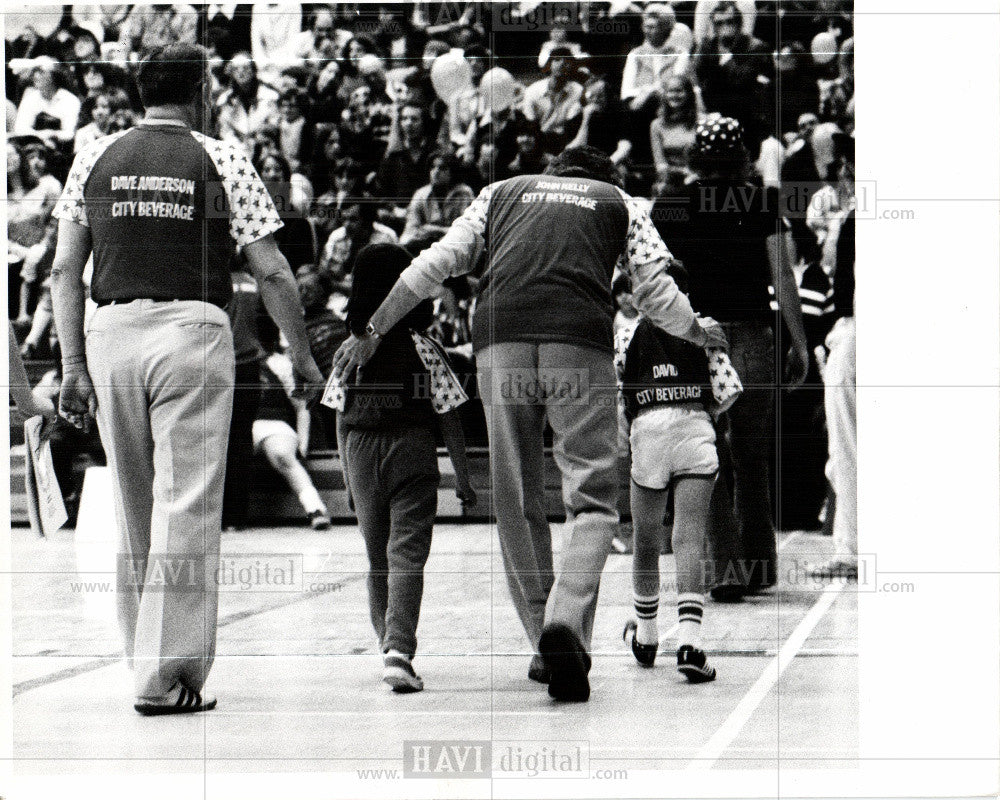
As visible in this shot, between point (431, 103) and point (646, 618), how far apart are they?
2.17m

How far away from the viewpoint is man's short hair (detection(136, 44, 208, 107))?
467 cm

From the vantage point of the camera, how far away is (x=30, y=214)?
586 cm

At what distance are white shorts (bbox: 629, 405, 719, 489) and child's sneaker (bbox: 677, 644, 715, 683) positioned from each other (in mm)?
567

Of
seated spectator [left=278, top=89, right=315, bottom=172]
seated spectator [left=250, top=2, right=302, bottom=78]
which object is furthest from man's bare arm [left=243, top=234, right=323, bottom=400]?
seated spectator [left=278, top=89, right=315, bottom=172]

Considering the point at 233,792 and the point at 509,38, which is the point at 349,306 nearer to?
the point at 509,38

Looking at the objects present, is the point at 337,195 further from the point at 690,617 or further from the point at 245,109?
the point at 690,617


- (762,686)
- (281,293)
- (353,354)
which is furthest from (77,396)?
(762,686)

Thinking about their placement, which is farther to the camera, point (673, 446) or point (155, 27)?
point (155, 27)

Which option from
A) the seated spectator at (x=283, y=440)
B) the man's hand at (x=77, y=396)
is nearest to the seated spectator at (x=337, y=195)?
the seated spectator at (x=283, y=440)

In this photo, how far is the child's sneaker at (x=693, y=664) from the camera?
489 centimetres

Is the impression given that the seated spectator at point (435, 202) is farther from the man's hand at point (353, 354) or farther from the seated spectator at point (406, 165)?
the man's hand at point (353, 354)

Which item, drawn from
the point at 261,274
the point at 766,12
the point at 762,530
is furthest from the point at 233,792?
the point at 766,12

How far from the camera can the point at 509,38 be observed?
17.7 feet

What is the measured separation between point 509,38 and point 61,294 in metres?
1.73
